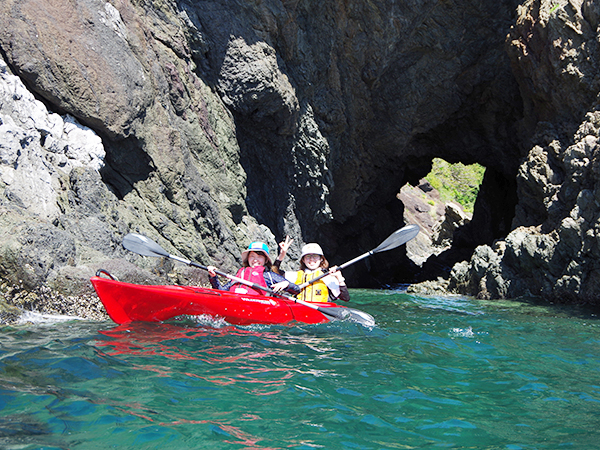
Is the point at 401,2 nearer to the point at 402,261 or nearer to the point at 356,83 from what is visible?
the point at 356,83

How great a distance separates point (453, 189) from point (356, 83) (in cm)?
3424

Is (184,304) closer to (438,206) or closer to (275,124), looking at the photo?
(275,124)

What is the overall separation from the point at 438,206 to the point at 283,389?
3797cm

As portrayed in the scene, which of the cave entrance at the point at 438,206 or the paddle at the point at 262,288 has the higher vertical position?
the cave entrance at the point at 438,206

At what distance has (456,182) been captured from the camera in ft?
155

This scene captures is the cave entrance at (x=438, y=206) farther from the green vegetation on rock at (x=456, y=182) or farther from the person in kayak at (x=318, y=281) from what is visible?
the person in kayak at (x=318, y=281)

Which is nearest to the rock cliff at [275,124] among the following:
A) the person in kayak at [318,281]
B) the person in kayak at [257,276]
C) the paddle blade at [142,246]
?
the paddle blade at [142,246]

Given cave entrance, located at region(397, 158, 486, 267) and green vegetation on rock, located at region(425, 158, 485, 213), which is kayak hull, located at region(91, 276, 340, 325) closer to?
cave entrance, located at region(397, 158, 486, 267)

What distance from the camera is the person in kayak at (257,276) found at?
5922mm

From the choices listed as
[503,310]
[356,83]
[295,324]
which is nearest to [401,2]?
[356,83]

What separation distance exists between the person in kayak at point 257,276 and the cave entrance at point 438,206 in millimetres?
18375

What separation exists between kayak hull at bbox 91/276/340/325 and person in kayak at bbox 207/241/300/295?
409 millimetres

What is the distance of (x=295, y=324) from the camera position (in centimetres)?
559

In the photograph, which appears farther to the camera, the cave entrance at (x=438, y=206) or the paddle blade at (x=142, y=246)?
the cave entrance at (x=438, y=206)
